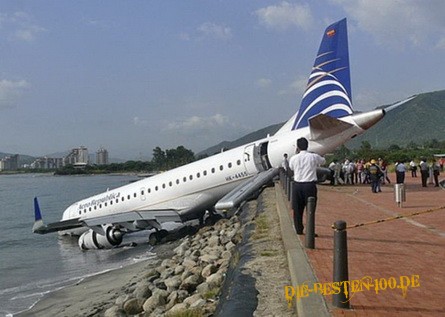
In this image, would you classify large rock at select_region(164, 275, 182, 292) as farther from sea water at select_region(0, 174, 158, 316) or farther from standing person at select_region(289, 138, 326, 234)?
sea water at select_region(0, 174, 158, 316)

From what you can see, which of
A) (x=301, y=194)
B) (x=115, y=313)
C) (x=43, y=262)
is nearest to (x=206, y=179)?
(x=43, y=262)

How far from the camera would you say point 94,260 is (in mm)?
23016

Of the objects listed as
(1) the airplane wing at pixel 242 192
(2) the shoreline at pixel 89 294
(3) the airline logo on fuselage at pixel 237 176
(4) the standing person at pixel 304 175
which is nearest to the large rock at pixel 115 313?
(2) the shoreline at pixel 89 294

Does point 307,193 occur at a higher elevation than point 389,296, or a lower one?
higher

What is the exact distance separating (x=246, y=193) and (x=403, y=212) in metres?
5.12

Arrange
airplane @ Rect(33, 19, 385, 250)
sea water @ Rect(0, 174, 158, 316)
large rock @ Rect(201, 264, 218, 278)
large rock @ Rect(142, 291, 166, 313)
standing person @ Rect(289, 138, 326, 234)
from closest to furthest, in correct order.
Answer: standing person @ Rect(289, 138, 326, 234) → large rock @ Rect(142, 291, 166, 313) → large rock @ Rect(201, 264, 218, 278) → sea water @ Rect(0, 174, 158, 316) → airplane @ Rect(33, 19, 385, 250)

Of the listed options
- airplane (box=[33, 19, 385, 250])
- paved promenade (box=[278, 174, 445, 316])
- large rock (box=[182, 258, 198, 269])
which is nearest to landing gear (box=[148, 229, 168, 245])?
airplane (box=[33, 19, 385, 250])

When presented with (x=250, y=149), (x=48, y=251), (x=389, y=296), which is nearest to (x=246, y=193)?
(x=250, y=149)

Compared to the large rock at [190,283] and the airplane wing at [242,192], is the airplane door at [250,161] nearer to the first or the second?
the airplane wing at [242,192]

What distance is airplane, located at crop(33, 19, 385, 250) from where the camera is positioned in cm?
2117

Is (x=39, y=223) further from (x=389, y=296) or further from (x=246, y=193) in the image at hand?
(x=389, y=296)

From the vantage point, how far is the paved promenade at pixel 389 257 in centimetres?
520

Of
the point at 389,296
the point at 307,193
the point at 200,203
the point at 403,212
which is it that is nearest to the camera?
the point at 389,296

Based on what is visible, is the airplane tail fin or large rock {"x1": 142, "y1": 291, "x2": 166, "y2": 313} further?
the airplane tail fin
